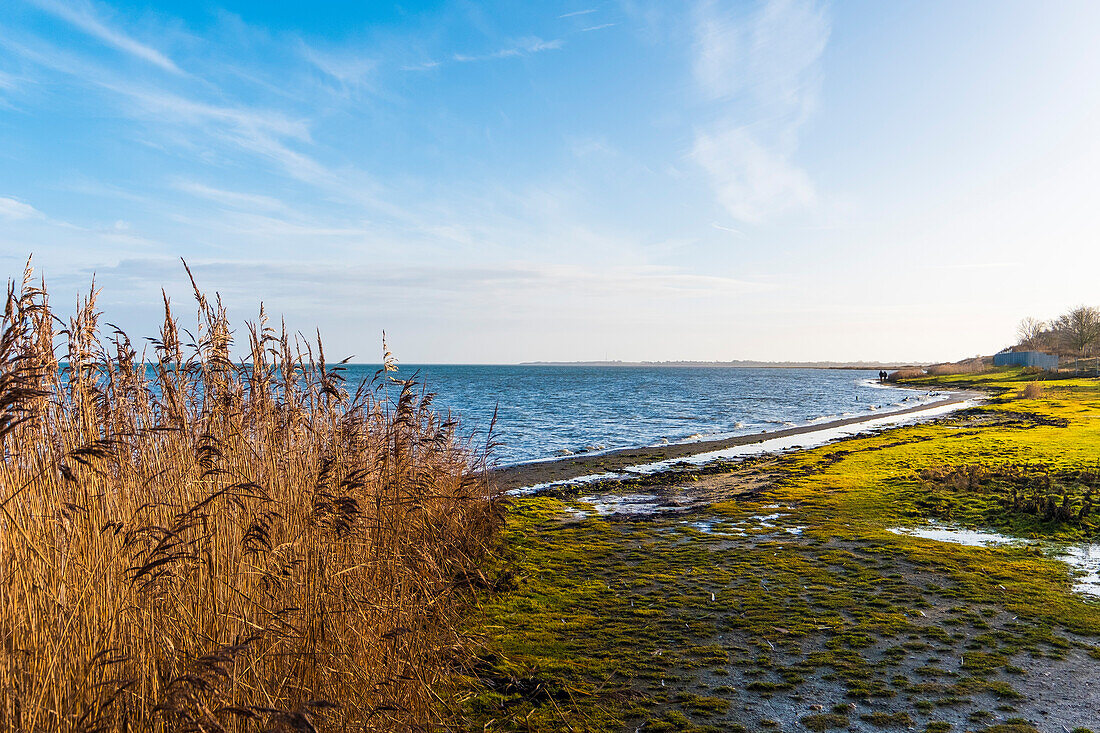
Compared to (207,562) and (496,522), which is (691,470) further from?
(207,562)

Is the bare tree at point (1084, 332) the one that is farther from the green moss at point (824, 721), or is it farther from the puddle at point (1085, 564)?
the green moss at point (824, 721)

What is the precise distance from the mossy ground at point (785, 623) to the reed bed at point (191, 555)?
1.32 meters

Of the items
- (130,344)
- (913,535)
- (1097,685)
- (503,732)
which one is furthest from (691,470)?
(130,344)

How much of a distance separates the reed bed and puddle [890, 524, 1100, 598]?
25.5 ft

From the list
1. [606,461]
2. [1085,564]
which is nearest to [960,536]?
[1085,564]

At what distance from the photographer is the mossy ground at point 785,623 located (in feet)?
16.9

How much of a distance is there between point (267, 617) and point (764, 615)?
5340mm

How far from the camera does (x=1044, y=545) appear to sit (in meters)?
9.68

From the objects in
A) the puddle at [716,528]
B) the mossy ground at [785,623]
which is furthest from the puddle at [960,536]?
the puddle at [716,528]

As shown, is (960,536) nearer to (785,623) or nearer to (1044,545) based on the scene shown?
(1044,545)

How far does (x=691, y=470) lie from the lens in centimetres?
1911

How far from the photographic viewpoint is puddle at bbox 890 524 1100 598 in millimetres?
7957

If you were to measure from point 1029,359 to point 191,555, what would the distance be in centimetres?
8513

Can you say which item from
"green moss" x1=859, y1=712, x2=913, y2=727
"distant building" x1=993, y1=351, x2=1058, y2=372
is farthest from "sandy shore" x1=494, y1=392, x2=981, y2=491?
"distant building" x1=993, y1=351, x2=1058, y2=372
